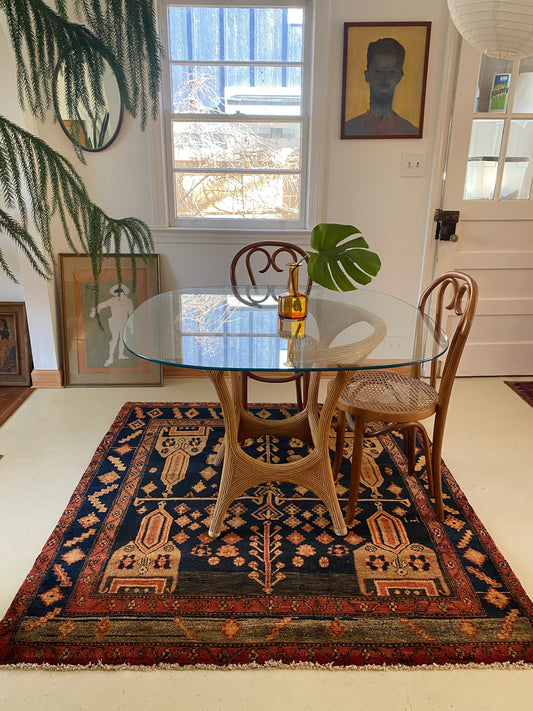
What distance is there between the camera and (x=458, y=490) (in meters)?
2.21

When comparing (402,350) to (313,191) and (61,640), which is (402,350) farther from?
(313,191)

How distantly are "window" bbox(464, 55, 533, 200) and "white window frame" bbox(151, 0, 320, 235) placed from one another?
0.89 meters

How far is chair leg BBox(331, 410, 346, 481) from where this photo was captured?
7.04ft

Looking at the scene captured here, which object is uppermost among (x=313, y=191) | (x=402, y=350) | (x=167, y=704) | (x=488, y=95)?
(x=488, y=95)

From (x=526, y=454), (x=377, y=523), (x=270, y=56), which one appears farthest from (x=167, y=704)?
(x=270, y=56)

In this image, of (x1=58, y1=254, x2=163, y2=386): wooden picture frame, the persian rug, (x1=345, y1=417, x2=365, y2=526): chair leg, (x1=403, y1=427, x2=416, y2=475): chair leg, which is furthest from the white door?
(x1=58, y1=254, x2=163, y2=386): wooden picture frame

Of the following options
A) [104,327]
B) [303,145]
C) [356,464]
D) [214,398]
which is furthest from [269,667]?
[303,145]

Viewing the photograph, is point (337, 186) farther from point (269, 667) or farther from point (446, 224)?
point (269, 667)

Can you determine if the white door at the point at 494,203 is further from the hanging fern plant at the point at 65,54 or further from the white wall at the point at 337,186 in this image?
the hanging fern plant at the point at 65,54

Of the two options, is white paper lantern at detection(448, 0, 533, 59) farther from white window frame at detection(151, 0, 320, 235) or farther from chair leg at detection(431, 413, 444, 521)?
white window frame at detection(151, 0, 320, 235)

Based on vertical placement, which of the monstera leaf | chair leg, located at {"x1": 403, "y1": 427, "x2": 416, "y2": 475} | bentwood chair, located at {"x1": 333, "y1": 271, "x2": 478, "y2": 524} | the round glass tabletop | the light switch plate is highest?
the light switch plate

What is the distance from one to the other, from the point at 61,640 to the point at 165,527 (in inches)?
21.6

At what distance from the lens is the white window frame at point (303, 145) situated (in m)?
2.85

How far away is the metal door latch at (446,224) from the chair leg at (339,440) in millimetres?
1550
